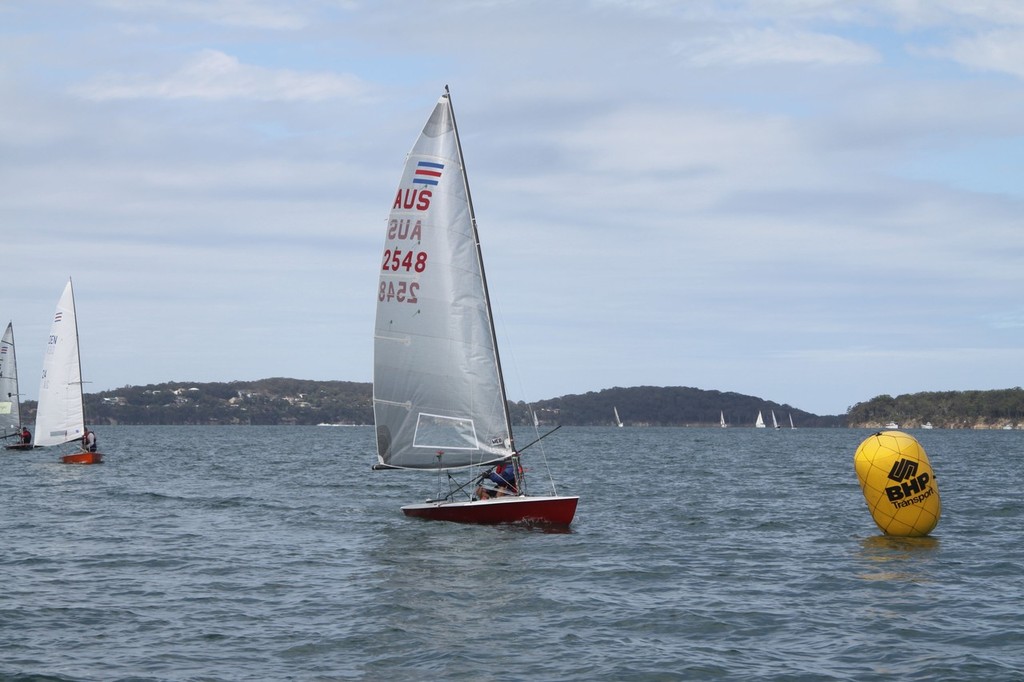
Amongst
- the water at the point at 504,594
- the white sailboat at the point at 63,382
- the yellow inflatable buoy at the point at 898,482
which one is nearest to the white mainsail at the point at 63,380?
the white sailboat at the point at 63,382

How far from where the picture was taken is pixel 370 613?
59.8 feet

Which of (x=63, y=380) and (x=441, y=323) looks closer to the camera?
(x=441, y=323)

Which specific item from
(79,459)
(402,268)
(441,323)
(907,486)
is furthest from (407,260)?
(79,459)

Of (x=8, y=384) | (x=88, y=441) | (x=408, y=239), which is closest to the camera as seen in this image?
(x=408, y=239)

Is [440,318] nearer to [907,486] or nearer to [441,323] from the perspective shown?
[441,323]

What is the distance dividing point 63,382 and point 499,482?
131 feet

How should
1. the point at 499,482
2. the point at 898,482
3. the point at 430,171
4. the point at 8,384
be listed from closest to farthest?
1. the point at 898,482
2. the point at 430,171
3. the point at 499,482
4. the point at 8,384

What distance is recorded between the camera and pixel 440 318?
28094mm

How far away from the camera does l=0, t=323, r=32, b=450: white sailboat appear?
7156cm

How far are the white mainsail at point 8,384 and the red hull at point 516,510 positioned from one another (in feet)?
178

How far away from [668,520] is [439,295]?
10.1m

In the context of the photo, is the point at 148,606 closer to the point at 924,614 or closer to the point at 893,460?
the point at 924,614

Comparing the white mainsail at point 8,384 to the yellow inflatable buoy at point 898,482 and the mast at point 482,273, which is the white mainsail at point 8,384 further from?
the yellow inflatable buoy at point 898,482

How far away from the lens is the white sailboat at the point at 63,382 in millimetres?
59844
